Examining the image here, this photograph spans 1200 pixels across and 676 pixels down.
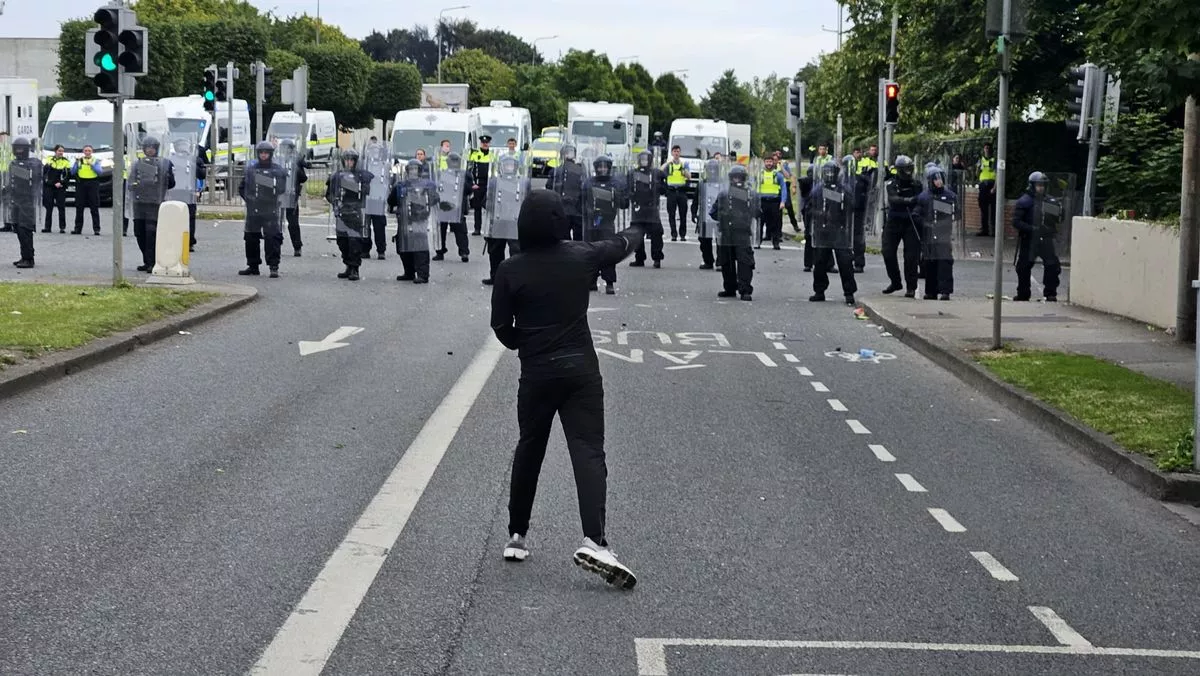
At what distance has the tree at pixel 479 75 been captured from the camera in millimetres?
121812

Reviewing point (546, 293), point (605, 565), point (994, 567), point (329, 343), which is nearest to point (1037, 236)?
point (329, 343)

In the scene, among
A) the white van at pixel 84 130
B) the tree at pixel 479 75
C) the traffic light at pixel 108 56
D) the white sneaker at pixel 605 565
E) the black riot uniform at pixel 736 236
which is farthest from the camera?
the tree at pixel 479 75

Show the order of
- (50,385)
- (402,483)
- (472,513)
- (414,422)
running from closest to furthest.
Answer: (472,513) → (402,483) → (414,422) → (50,385)

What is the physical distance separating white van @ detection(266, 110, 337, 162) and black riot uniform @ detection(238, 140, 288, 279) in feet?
124

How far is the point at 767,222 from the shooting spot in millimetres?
36031

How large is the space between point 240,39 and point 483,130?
99.7 feet

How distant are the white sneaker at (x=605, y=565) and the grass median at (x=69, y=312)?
25.4 ft

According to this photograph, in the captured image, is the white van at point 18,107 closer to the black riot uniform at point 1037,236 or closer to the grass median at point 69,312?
the grass median at point 69,312

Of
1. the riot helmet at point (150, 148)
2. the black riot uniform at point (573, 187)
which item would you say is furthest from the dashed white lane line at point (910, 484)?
the riot helmet at point (150, 148)

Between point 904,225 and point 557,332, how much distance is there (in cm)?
1707

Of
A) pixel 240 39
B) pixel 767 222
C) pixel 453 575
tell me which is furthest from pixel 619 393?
pixel 240 39

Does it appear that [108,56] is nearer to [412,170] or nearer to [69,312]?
[69,312]

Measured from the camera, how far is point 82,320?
1669 centimetres

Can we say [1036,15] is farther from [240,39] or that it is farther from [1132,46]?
[240,39]
